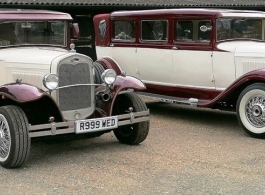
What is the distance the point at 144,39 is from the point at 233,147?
3202mm

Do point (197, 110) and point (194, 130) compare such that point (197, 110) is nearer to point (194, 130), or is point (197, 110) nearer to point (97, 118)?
point (194, 130)

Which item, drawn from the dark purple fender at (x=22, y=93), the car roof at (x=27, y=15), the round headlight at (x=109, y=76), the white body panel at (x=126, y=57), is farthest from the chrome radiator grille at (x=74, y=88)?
the white body panel at (x=126, y=57)

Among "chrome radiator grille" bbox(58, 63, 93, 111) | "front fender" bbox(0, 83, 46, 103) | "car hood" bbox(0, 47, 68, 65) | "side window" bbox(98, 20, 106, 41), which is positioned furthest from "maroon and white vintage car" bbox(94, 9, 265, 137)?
"front fender" bbox(0, 83, 46, 103)

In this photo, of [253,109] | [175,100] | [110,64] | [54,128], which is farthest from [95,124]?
[110,64]

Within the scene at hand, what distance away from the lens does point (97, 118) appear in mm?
5613

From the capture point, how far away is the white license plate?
5465 mm

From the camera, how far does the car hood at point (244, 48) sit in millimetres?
7223

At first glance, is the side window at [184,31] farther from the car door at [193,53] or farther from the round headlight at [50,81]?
the round headlight at [50,81]

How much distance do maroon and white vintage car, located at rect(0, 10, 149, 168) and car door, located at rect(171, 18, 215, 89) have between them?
1851 mm

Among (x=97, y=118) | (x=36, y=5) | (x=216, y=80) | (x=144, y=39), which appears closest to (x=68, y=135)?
(x=97, y=118)

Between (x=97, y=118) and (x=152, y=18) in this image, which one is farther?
(x=152, y=18)

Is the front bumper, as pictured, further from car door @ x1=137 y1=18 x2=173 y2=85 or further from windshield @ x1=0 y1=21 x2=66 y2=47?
car door @ x1=137 y1=18 x2=173 y2=85

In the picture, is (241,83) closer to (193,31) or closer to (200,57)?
(200,57)

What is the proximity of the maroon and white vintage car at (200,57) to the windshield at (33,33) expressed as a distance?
2.01 meters
